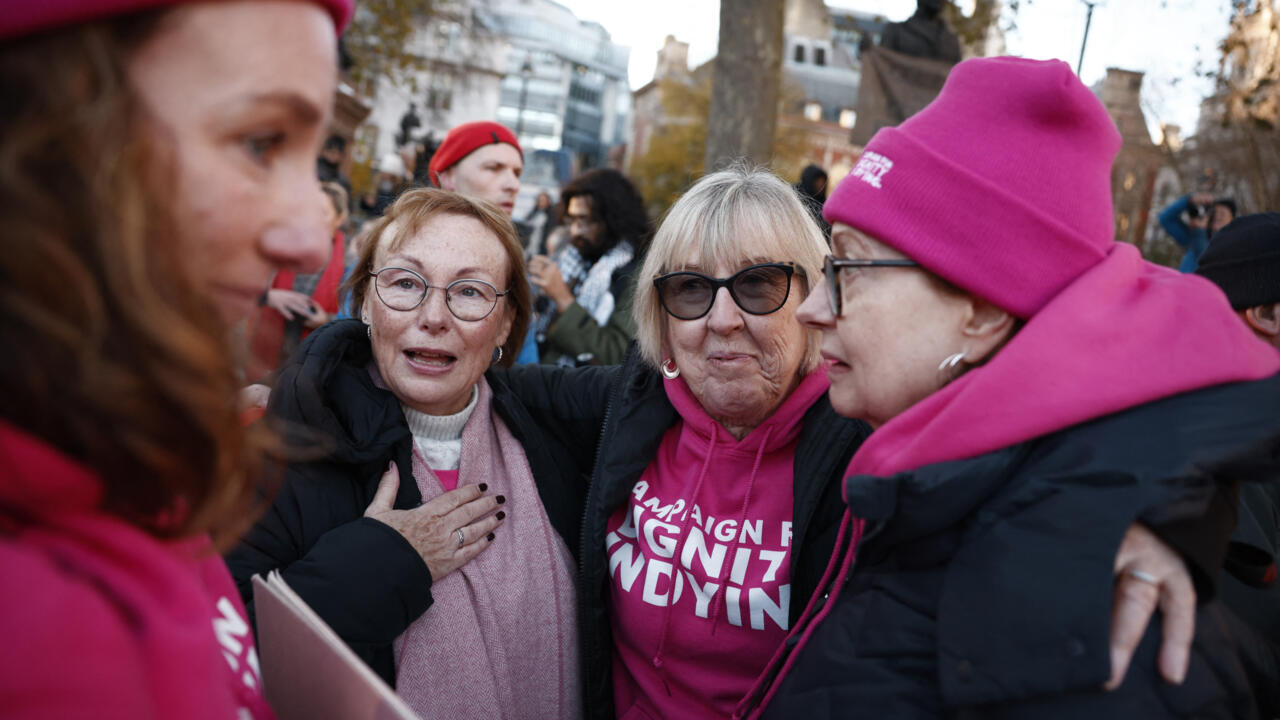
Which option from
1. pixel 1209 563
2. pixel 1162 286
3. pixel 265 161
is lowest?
pixel 1209 563

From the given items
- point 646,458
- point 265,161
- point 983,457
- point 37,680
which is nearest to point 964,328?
point 983,457

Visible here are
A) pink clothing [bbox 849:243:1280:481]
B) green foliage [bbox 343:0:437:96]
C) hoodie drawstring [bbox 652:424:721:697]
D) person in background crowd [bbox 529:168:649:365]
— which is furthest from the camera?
green foliage [bbox 343:0:437:96]

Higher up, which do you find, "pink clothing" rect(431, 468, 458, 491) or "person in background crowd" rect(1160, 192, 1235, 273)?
"person in background crowd" rect(1160, 192, 1235, 273)

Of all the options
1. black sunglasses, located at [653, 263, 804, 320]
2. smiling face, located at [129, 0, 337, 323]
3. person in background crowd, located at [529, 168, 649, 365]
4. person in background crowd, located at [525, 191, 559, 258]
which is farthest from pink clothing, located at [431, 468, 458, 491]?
person in background crowd, located at [525, 191, 559, 258]

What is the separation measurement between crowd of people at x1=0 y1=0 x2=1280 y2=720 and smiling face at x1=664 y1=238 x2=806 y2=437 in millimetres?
12

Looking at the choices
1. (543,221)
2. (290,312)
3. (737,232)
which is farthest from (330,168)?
(737,232)

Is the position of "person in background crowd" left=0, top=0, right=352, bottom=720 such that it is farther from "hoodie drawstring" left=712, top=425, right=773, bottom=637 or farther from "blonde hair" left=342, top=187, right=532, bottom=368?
"blonde hair" left=342, top=187, right=532, bottom=368

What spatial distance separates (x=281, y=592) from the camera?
1240 millimetres

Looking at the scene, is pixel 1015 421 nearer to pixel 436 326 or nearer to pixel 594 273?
pixel 436 326

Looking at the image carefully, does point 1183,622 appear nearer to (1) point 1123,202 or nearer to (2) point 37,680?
(2) point 37,680

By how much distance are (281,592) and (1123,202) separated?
31.6 metres

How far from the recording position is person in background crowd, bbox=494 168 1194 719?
222cm

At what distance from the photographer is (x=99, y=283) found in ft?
2.35

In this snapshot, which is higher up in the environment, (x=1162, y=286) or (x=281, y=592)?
(x=1162, y=286)
